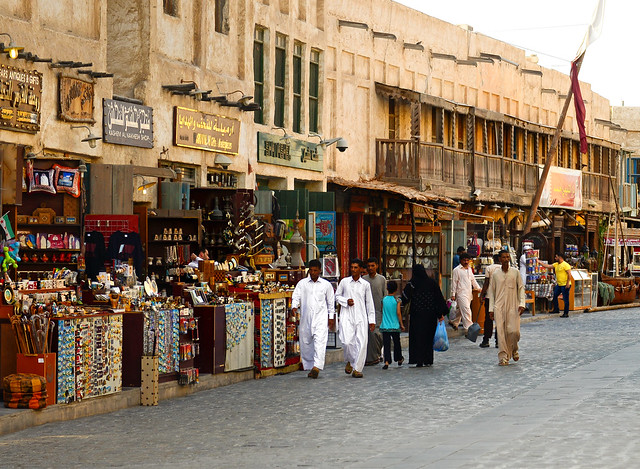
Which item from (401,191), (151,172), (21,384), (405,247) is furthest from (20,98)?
(405,247)

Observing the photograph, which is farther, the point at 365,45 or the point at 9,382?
the point at 365,45

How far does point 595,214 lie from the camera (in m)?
51.2

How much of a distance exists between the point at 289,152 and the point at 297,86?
5.86 feet

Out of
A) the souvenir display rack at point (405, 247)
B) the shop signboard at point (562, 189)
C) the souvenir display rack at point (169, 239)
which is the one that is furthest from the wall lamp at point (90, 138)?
the shop signboard at point (562, 189)

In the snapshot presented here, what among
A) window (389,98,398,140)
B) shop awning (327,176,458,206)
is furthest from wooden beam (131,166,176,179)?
window (389,98,398,140)

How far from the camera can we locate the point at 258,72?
28172 mm

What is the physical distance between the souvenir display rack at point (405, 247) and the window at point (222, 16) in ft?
25.8

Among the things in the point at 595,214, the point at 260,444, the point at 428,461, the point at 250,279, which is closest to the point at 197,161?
the point at 250,279

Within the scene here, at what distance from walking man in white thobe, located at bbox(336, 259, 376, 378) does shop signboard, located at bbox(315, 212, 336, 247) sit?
6.85m

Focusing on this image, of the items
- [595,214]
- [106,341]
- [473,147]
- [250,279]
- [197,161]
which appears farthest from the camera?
[595,214]

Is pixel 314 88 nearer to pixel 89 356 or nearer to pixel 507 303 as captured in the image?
pixel 507 303

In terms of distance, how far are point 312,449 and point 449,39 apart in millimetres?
29913

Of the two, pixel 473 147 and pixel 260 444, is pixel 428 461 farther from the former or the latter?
pixel 473 147

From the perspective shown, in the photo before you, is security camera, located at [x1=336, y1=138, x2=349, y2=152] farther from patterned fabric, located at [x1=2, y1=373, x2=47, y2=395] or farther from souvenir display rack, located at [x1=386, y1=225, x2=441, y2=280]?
patterned fabric, located at [x1=2, y1=373, x2=47, y2=395]
